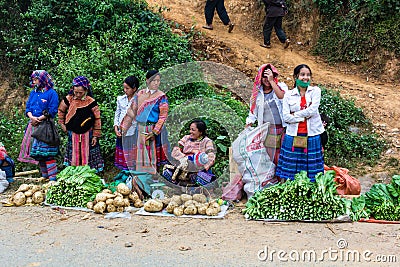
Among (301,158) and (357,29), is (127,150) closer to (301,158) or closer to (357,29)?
(301,158)

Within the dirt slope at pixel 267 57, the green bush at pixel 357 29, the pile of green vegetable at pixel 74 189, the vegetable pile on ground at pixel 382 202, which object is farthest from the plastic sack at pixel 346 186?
the green bush at pixel 357 29

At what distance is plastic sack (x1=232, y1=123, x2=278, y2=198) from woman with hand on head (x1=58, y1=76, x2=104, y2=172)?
184cm

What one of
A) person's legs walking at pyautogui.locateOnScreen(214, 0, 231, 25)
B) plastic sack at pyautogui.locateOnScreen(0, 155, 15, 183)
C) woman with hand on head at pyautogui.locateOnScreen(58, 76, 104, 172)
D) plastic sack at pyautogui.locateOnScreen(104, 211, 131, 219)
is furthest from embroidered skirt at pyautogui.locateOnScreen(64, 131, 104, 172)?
person's legs walking at pyautogui.locateOnScreen(214, 0, 231, 25)

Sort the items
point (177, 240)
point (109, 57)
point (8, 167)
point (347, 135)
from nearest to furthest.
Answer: point (177, 240)
point (8, 167)
point (347, 135)
point (109, 57)

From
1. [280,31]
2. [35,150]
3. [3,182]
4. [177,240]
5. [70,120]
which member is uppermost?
[280,31]

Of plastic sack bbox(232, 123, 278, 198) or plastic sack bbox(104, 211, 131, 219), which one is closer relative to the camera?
plastic sack bbox(104, 211, 131, 219)

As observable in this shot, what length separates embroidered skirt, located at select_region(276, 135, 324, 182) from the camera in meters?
5.04

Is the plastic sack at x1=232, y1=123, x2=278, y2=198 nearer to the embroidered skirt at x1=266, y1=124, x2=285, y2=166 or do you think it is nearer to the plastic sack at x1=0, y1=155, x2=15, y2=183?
the embroidered skirt at x1=266, y1=124, x2=285, y2=166

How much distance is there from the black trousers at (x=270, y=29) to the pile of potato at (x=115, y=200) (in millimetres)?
5546

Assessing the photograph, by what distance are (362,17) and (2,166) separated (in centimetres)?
724

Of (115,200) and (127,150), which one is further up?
(127,150)

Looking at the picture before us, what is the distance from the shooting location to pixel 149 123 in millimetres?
5574

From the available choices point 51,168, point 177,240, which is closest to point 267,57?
point 51,168

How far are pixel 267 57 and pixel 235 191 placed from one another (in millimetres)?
4731
